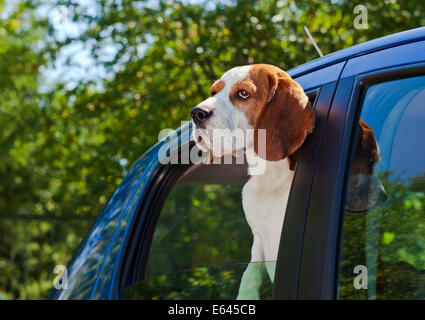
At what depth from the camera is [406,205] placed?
4.22 ft

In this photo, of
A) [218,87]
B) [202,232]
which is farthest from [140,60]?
[218,87]

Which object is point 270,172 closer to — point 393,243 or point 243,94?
point 243,94

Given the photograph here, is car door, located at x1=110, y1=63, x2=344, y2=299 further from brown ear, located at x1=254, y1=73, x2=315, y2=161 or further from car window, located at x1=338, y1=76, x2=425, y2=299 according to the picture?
car window, located at x1=338, y1=76, x2=425, y2=299

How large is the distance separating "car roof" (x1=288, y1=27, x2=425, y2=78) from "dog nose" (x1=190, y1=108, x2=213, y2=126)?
318mm

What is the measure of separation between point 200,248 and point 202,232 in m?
0.11

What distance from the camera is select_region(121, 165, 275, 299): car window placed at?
64.7 inches

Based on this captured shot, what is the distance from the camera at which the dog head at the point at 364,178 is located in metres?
1.32

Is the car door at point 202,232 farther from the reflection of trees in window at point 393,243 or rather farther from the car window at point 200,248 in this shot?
the reflection of trees in window at point 393,243

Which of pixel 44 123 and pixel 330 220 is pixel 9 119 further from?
pixel 330 220

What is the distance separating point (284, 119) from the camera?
1.57 m

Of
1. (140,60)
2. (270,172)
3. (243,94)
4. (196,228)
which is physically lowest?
(196,228)

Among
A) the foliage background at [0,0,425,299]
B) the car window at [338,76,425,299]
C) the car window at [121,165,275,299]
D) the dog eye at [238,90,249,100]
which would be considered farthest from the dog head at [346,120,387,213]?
the foliage background at [0,0,425,299]
